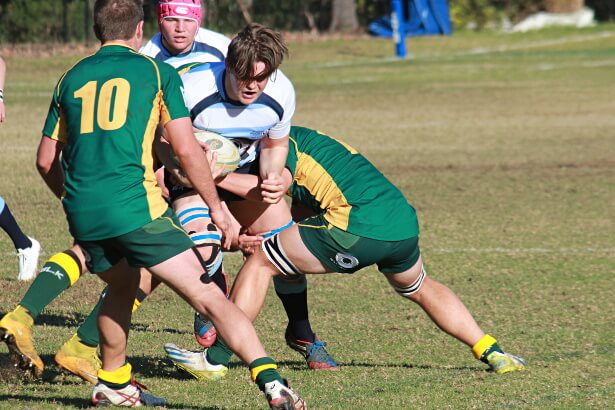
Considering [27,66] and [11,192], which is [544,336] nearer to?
[11,192]

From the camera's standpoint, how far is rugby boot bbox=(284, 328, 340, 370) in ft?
19.8

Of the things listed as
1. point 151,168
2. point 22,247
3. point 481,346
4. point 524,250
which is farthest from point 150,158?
point 524,250

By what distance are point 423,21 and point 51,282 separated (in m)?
37.4

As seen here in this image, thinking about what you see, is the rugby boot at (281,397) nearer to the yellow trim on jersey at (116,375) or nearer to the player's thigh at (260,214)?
the yellow trim on jersey at (116,375)

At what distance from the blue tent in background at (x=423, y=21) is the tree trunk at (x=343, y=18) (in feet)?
2.36

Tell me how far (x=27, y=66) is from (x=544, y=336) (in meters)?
23.0

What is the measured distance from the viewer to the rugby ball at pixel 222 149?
5508 mm

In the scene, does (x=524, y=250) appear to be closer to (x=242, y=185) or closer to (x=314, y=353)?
(x=314, y=353)

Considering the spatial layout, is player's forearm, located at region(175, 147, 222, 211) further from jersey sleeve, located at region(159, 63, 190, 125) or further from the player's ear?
the player's ear

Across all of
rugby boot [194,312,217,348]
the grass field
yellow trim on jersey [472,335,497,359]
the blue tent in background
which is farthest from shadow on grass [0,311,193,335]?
the blue tent in background

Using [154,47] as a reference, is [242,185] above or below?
below

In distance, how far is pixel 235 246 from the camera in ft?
19.2

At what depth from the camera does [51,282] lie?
519cm

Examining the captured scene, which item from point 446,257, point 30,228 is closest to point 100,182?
point 446,257
